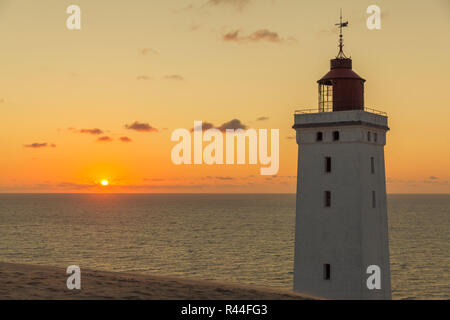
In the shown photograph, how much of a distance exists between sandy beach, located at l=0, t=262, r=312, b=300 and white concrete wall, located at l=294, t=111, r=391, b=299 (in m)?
15.7

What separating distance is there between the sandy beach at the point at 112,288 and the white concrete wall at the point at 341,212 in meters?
15.7

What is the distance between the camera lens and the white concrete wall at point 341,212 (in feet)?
120

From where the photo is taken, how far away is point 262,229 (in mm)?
152750

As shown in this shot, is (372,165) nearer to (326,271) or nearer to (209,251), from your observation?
(326,271)

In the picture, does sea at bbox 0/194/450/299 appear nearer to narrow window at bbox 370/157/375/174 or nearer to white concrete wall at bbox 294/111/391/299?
white concrete wall at bbox 294/111/391/299

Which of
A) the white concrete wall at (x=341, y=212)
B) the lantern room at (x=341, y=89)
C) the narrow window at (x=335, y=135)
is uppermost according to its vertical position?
the lantern room at (x=341, y=89)

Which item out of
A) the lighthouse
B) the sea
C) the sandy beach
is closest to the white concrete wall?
the lighthouse

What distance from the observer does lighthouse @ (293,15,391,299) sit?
36656mm

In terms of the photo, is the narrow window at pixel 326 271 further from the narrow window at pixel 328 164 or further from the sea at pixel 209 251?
Answer: the sea at pixel 209 251

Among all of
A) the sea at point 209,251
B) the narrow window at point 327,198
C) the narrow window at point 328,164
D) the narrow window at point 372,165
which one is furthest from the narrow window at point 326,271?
the sea at point 209,251

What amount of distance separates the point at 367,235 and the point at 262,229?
4595 inches

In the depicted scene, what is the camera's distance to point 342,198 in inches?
1462
